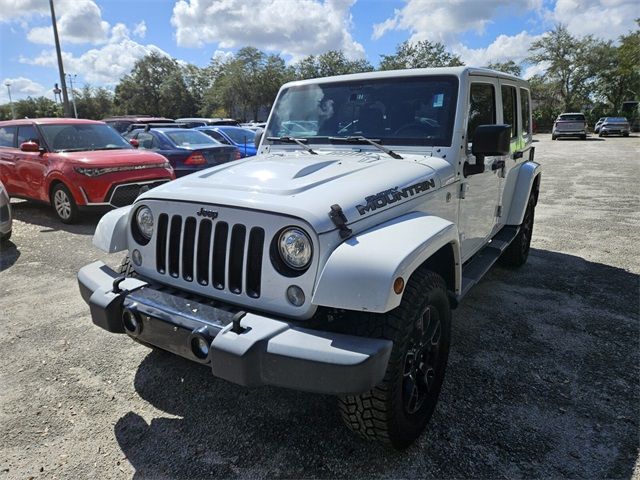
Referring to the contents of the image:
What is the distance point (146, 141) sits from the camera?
10.1 metres

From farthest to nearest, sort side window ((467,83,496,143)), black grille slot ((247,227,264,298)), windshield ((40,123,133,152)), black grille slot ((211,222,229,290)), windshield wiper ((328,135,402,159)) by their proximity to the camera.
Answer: windshield ((40,123,133,152)) < side window ((467,83,496,143)) < windshield wiper ((328,135,402,159)) < black grille slot ((211,222,229,290)) < black grille slot ((247,227,264,298))

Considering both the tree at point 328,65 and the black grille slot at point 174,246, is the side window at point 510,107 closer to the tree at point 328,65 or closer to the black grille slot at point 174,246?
the black grille slot at point 174,246

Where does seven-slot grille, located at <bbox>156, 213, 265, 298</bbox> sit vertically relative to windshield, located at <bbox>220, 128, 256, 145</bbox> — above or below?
below

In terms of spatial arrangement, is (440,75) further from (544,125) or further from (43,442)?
(544,125)

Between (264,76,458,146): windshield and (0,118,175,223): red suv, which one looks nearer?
(264,76,458,146): windshield

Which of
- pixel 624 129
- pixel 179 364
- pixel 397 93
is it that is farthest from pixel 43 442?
pixel 624 129

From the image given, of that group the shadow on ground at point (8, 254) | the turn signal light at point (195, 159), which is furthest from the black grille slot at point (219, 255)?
the turn signal light at point (195, 159)

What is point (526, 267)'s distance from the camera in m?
5.38

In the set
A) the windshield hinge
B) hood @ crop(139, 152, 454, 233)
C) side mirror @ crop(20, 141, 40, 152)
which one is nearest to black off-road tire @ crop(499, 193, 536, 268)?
hood @ crop(139, 152, 454, 233)

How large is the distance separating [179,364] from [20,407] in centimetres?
97

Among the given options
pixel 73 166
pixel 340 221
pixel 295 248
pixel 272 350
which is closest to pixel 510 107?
pixel 340 221

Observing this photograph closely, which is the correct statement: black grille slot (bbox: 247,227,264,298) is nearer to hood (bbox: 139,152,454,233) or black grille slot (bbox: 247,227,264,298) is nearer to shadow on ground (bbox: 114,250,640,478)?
hood (bbox: 139,152,454,233)

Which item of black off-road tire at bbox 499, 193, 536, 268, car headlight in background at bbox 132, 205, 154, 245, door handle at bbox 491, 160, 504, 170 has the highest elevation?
door handle at bbox 491, 160, 504, 170

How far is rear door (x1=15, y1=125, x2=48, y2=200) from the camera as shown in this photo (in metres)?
7.79
